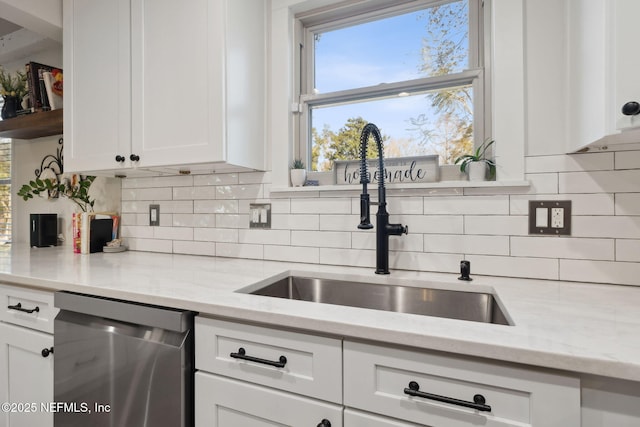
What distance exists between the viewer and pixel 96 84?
5.53 feet

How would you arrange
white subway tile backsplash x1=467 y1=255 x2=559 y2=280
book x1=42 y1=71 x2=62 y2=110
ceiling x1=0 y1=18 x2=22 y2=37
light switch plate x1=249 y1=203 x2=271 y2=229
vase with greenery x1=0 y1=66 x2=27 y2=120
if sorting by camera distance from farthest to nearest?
ceiling x1=0 y1=18 x2=22 y2=37 < vase with greenery x1=0 y1=66 x2=27 y2=120 < book x1=42 y1=71 x2=62 y2=110 < light switch plate x1=249 y1=203 x2=271 y2=229 < white subway tile backsplash x1=467 y1=255 x2=559 y2=280

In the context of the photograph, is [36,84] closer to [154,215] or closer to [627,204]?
[154,215]

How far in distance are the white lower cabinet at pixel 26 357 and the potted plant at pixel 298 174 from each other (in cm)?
111

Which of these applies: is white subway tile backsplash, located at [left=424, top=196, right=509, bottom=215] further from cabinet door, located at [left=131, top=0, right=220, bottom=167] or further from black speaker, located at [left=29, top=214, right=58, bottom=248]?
black speaker, located at [left=29, top=214, right=58, bottom=248]

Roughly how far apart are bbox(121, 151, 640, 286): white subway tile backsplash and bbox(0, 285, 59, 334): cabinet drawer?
0.70 m

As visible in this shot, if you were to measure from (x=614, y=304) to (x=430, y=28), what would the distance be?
1.33m

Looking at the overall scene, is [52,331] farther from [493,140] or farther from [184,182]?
[493,140]

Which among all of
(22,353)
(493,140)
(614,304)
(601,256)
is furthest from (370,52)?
(22,353)

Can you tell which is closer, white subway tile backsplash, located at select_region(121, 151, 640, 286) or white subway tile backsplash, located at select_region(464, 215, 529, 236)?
white subway tile backsplash, located at select_region(121, 151, 640, 286)

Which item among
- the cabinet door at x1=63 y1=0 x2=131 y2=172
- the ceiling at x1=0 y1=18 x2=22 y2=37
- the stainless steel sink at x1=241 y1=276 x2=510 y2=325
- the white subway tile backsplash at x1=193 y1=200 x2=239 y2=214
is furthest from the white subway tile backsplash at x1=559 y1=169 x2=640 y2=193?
the ceiling at x1=0 y1=18 x2=22 y2=37

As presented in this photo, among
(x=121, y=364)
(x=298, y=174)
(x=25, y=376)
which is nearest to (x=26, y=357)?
(x=25, y=376)

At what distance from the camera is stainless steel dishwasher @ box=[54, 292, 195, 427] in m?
0.97

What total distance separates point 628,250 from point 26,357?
2354 millimetres

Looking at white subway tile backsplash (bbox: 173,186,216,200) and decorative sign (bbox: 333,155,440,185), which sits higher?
decorative sign (bbox: 333,155,440,185)
